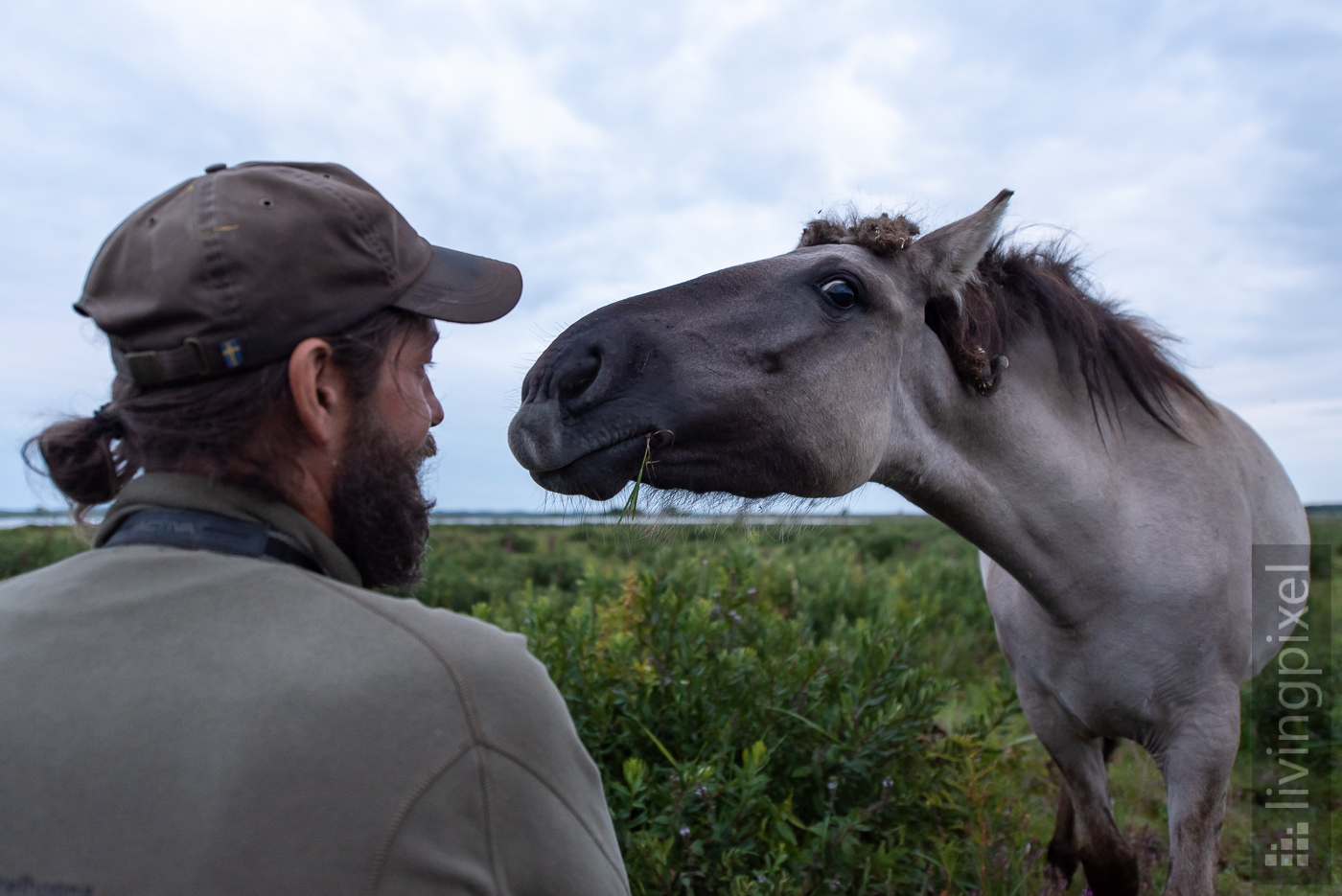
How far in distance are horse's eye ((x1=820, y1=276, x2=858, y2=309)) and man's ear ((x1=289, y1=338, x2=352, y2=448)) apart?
1731 millimetres

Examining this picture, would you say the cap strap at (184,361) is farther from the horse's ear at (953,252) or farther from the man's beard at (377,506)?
the horse's ear at (953,252)

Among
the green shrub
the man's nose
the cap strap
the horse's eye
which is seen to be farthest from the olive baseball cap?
the green shrub

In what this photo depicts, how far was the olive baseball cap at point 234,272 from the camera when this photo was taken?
120 cm

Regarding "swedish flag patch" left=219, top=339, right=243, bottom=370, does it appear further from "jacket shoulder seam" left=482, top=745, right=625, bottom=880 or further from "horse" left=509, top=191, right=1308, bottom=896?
"horse" left=509, top=191, right=1308, bottom=896

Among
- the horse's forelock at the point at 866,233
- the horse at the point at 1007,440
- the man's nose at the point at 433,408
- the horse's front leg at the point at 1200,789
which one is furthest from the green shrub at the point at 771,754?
the horse's forelock at the point at 866,233

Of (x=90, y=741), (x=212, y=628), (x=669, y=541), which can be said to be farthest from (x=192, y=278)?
(x=669, y=541)

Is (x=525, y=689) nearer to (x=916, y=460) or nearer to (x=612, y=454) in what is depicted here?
(x=612, y=454)

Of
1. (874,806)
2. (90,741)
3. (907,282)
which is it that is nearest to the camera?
(90,741)

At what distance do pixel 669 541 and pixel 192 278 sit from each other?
1725 mm

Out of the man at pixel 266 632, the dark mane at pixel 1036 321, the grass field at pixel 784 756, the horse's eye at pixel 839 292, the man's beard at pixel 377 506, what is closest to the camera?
the man at pixel 266 632

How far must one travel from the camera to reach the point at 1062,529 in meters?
2.96

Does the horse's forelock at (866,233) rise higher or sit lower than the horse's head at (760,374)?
higher

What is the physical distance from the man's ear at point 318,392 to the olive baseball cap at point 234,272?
0.03 meters

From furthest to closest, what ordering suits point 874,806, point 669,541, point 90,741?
point 874,806, point 669,541, point 90,741
